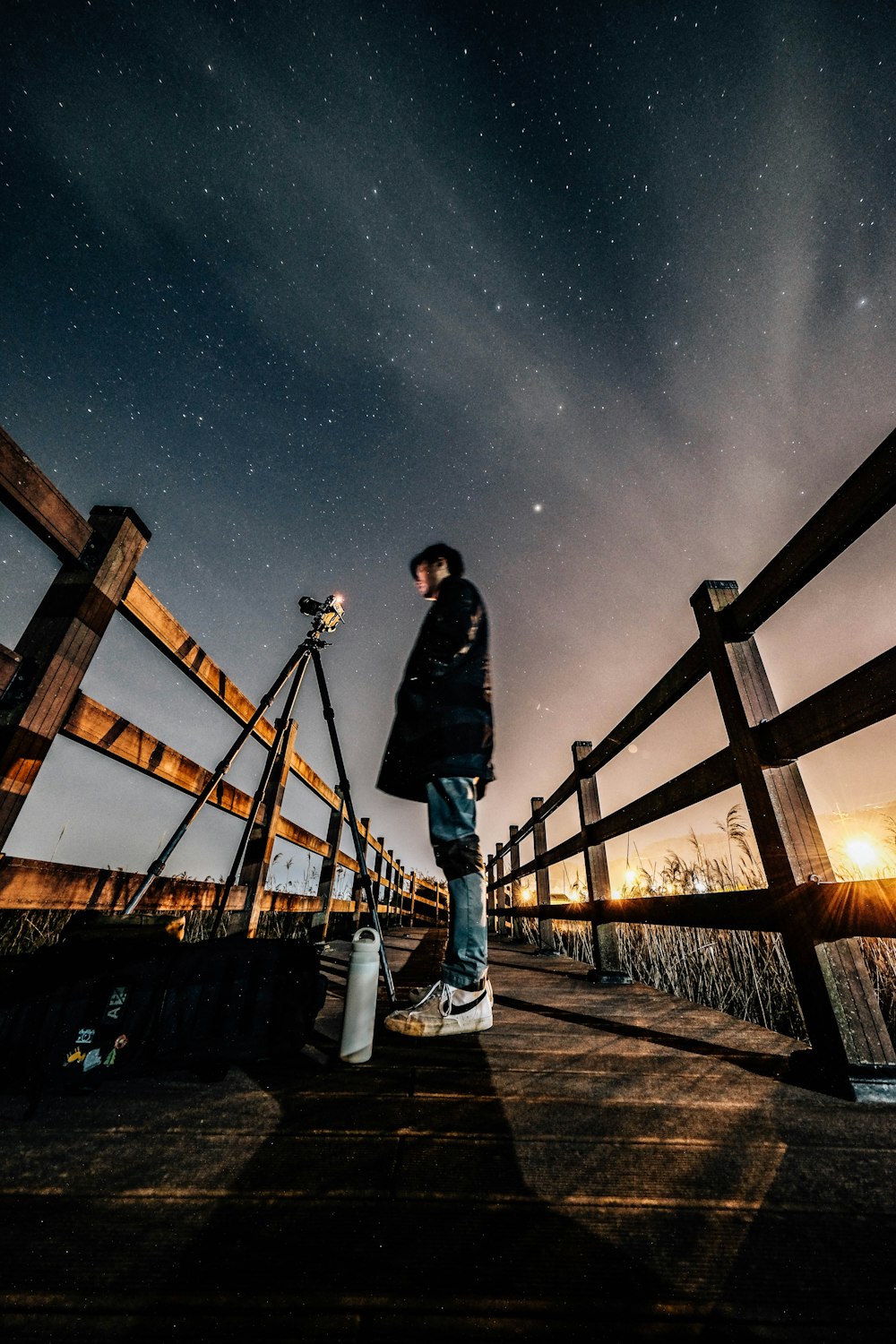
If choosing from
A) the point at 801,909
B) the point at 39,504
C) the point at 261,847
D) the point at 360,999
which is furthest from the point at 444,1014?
the point at 39,504

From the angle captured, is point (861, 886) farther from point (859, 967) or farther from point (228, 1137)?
point (228, 1137)

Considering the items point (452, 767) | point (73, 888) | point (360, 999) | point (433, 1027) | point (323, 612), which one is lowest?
point (433, 1027)

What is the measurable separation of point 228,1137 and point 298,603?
2.60 m

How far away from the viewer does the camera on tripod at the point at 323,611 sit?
323cm

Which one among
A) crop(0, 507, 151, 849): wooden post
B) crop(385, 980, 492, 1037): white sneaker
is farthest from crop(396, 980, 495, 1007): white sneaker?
crop(0, 507, 151, 849): wooden post

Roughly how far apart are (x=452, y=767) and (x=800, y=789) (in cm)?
129

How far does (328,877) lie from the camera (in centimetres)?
513

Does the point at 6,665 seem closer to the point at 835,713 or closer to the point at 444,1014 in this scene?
the point at 444,1014

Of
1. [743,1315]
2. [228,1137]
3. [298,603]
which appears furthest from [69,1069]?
[298,603]

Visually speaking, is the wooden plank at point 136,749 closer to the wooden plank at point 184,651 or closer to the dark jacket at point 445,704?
the wooden plank at point 184,651

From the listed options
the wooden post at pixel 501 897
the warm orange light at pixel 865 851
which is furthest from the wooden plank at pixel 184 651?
the wooden post at pixel 501 897

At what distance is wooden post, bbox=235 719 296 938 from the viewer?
3.23 meters

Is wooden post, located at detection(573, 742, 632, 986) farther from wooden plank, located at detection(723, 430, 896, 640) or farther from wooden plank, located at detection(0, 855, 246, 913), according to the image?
wooden plank, located at detection(0, 855, 246, 913)

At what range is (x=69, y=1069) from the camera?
1.21 m
